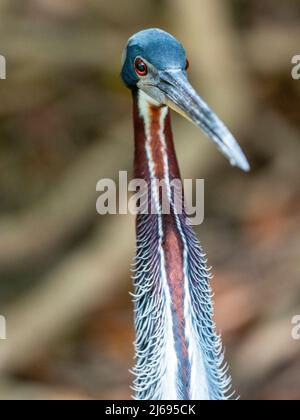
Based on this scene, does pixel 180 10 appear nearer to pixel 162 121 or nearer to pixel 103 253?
pixel 103 253

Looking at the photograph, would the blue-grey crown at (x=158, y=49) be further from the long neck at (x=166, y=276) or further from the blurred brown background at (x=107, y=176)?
the blurred brown background at (x=107, y=176)

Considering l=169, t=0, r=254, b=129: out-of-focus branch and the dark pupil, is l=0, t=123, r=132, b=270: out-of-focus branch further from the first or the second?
the dark pupil

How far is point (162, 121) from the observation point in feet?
5.36

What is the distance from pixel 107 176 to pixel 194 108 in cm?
198

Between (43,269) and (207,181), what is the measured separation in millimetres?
594

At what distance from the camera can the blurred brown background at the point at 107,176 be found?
11.0 feet

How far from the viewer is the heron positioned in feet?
5.30

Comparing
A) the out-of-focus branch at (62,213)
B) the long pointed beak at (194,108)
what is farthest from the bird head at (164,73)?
the out-of-focus branch at (62,213)

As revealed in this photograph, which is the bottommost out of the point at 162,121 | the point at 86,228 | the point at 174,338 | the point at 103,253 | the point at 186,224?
the point at 174,338

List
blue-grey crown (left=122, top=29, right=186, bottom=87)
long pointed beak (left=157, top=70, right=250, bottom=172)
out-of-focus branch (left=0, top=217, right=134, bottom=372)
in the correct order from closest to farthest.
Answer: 1. long pointed beak (left=157, top=70, right=250, bottom=172)
2. blue-grey crown (left=122, top=29, right=186, bottom=87)
3. out-of-focus branch (left=0, top=217, right=134, bottom=372)

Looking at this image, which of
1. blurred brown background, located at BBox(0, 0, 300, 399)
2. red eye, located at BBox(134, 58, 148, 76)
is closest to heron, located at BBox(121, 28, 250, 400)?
red eye, located at BBox(134, 58, 148, 76)

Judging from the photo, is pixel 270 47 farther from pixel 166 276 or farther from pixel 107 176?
pixel 166 276

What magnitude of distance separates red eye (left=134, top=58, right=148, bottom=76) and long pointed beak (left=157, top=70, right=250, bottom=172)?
3 centimetres
